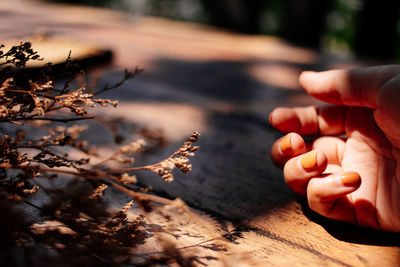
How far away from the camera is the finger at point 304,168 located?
595 mm

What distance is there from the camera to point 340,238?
0.59m

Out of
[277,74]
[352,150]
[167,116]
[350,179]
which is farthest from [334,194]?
[277,74]

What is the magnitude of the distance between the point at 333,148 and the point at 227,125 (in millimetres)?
398

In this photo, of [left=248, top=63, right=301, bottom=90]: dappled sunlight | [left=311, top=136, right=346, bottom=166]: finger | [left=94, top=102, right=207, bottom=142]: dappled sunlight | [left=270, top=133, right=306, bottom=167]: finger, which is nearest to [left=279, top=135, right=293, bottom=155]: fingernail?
[left=270, top=133, right=306, bottom=167]: finger

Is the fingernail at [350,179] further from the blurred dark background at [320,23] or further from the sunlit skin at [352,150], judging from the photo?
the blurred dark background at [320,23]

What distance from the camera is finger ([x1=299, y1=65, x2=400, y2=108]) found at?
0.61m

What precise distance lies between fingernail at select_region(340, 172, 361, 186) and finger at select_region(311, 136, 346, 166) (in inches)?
6.7

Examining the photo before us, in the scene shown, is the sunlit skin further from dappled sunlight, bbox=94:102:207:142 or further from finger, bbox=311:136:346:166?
dappled sunlight, bbox=94:102:207:142

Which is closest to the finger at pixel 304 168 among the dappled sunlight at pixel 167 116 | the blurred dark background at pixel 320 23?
the dappled sunlight at pixel 167 116

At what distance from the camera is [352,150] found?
2.32 ft

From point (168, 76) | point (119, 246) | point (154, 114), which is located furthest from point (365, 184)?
point (168, 76)

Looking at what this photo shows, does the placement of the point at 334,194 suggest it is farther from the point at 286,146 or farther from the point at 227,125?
the point at 227,125

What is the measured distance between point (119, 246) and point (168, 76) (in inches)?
42.8

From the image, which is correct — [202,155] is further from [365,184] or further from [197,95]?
[197,95]
